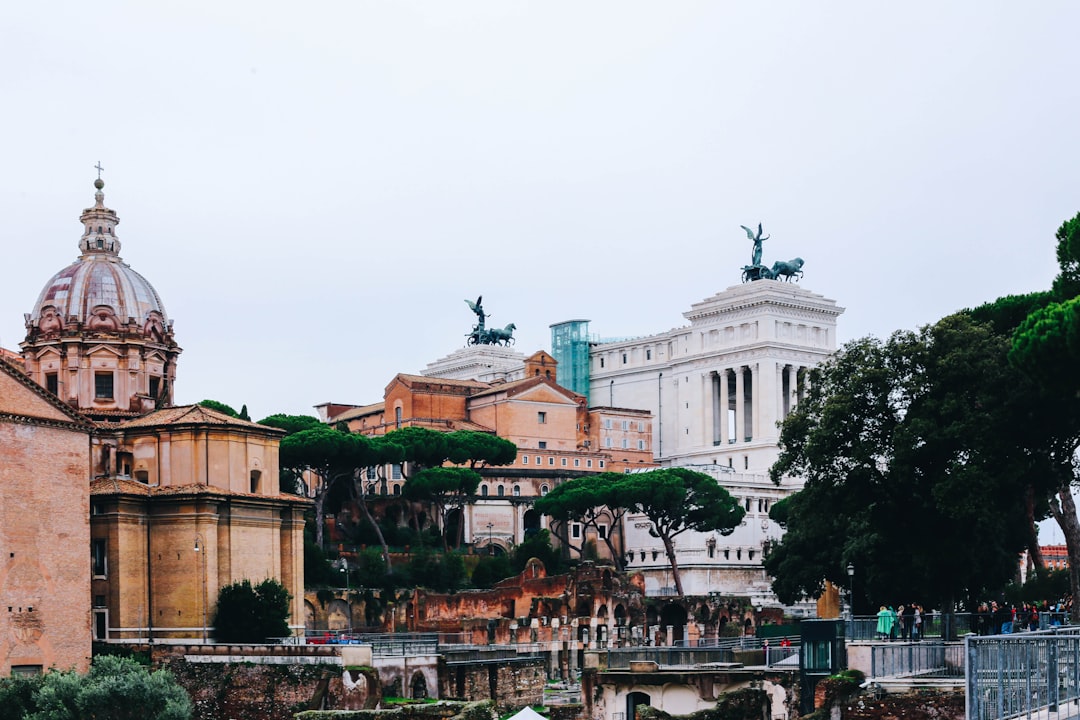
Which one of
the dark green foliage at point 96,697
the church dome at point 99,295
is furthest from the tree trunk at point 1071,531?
the church dome at point 99,295

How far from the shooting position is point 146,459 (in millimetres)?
57062

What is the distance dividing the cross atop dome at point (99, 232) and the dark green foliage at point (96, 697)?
23547mm

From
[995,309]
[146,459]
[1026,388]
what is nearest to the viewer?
[1026,388]

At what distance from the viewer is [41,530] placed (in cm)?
4900

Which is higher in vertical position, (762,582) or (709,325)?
(709,325)

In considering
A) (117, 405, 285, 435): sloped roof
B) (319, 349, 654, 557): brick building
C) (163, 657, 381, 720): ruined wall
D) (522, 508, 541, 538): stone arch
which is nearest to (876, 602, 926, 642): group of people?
(163, 657, 381, 720): ruined wall

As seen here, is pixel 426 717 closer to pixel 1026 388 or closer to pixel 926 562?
pixel 926 562

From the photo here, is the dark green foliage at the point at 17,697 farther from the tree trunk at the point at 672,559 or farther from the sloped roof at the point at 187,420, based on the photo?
the tree trunk at the point at 672,559

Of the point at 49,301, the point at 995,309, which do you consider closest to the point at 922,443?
the point at 995,309

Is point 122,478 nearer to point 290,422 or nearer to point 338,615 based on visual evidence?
point 338,615

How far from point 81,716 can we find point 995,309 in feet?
89.3

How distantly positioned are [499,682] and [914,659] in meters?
24.4

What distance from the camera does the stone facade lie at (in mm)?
47875

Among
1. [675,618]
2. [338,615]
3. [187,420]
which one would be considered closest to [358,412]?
[675,618]
